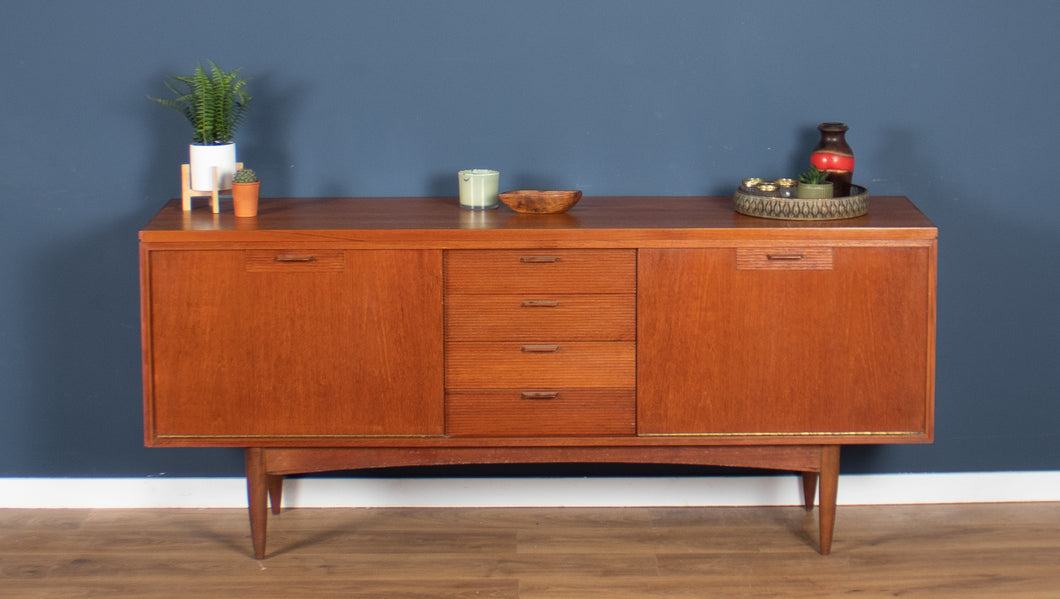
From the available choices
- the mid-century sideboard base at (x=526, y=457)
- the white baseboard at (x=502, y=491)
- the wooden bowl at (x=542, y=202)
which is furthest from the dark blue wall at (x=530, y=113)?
the mid-century sideboard base at (x=526, y=457)

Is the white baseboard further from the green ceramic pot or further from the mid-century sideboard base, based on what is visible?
the green ceramic pot

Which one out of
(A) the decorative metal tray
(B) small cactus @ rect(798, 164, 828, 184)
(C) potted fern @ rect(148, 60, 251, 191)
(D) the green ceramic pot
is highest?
(C) potted fern @ rect(148, 60, 251, 191)

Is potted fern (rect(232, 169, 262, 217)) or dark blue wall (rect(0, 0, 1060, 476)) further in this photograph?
dark blue wall (rect(0, 0, 1060, 476))

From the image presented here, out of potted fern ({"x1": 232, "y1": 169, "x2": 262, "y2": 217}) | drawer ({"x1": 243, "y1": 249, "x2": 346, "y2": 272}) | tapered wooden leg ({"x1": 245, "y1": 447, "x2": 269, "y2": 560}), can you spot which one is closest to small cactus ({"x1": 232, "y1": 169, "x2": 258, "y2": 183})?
potted fern ({"x1": 232, "y1": 169, "x2": 262, "y2": 217})

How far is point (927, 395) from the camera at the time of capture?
2992 millimetres

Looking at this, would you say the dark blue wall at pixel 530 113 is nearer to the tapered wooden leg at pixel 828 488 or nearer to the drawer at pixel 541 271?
the drawer at pixel 541 271

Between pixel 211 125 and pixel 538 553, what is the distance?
1.25 metres

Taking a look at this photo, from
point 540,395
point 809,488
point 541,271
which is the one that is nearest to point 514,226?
point 541,271

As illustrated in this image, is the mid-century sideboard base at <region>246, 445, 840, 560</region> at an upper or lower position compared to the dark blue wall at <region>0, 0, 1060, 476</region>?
lower

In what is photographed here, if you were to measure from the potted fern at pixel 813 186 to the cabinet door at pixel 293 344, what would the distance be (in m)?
0.83

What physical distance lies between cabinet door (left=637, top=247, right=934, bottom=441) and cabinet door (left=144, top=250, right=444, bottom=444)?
1.62ft

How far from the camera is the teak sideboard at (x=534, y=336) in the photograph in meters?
2.92

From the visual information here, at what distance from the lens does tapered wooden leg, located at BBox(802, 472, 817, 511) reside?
3.42 metres

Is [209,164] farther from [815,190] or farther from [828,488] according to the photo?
[828,488]
